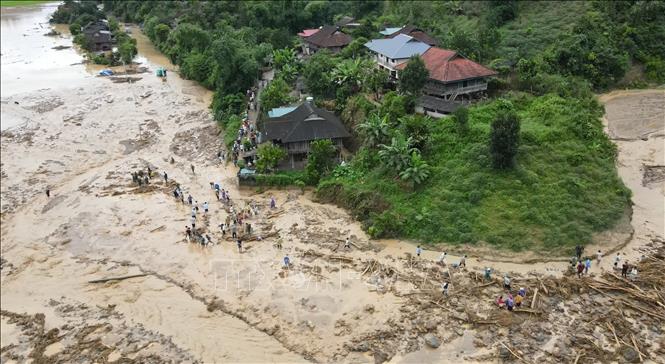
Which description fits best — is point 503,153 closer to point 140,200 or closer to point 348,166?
point 348,166

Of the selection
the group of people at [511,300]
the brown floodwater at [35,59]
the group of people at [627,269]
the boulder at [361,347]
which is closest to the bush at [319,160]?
the boulder at [361,347]

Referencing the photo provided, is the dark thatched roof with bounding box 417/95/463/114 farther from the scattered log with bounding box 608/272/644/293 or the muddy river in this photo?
the scattered log with bounding box 608/272/644/293

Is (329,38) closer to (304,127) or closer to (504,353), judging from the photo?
(304,127)

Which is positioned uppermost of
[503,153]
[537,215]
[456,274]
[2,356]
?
[503,153]

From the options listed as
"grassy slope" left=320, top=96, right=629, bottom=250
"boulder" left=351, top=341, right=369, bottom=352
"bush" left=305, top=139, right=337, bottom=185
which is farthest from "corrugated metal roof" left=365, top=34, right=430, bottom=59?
"boulder" left=351, top=341, right=369, bottom=352

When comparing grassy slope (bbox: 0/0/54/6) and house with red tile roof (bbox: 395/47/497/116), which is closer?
house with red tile roof (bbox: 395/47/497/116)

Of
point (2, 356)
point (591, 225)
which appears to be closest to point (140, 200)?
point (2, 356)
